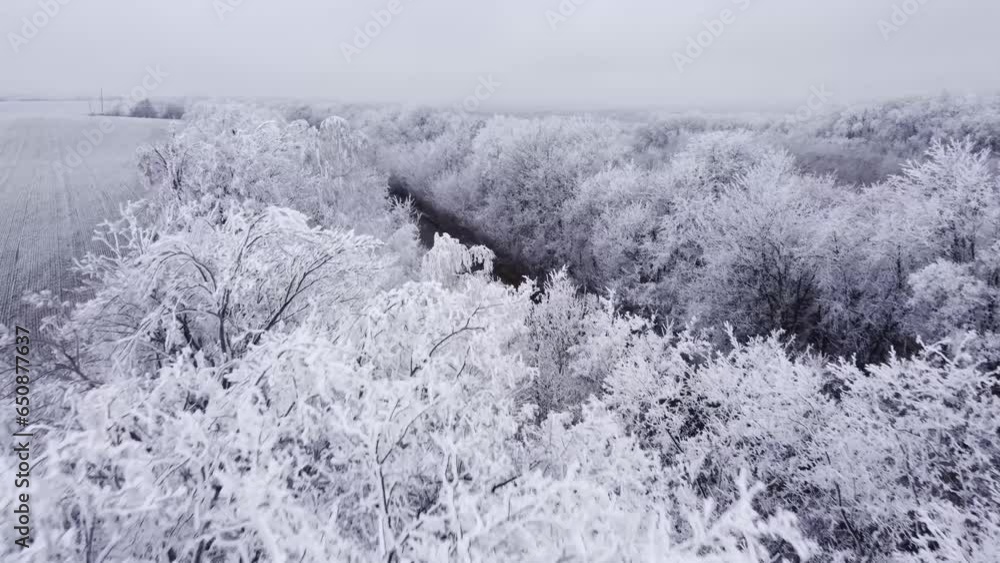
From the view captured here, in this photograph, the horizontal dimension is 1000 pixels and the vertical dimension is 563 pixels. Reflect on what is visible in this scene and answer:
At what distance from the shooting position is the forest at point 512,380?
3.98m

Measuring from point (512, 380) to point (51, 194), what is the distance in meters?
33.2

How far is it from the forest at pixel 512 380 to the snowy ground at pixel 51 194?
7.52m

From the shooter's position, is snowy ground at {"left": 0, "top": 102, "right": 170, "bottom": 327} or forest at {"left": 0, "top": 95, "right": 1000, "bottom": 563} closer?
forest at {"left": 0, "top": 95, "right": 1000, "bottom": 563}

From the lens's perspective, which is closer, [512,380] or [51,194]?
[512,380]

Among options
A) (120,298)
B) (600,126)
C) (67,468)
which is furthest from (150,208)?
(600,126)

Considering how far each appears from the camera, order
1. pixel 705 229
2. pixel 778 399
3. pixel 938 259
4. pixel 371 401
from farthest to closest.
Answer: pixel 705 229 < pixel 938 259 < pixel 778 399 < pixel 371 401

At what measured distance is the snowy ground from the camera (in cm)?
1973

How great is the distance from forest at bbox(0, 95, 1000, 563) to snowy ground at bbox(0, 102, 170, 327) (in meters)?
7.52

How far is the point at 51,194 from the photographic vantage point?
26.4m

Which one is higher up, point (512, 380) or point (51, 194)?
point (51, 194)

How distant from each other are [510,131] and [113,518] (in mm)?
39837

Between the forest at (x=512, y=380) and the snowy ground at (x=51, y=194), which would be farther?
the snowy ground at (x=51, y=194)

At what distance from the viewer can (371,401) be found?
197 inches

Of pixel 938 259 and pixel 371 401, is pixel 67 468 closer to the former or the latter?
pixel 371 401
